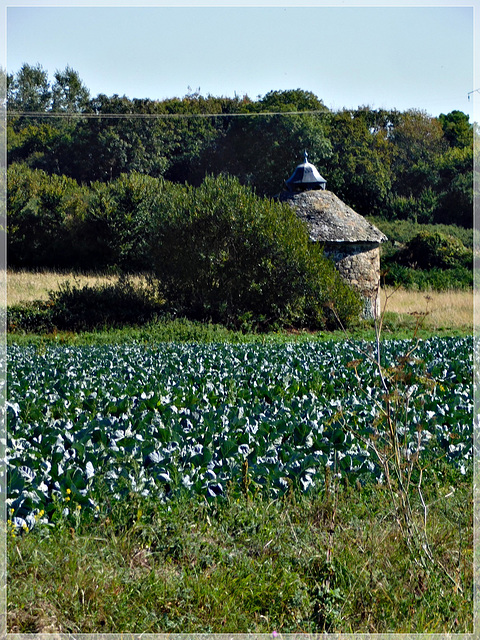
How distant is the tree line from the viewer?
144ft

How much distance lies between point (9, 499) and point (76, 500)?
445 mm

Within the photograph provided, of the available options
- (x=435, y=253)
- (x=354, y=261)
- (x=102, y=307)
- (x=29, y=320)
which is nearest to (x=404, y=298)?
(x=354, y=261)

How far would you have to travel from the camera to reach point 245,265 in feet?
66.8

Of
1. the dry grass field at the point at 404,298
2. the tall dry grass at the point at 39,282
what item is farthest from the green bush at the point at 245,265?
the tall dry grass at the point at 39,282

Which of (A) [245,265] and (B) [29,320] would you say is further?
(A) [245,265]

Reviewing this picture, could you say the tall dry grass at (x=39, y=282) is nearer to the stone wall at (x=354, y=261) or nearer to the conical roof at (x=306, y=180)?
the conical roof at (x=306, y=180)

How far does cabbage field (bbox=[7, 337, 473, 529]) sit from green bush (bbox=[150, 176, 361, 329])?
33.9 ft

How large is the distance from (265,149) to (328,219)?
914 inches

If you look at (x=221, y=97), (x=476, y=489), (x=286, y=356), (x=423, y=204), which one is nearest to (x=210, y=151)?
(x=221, y=97)

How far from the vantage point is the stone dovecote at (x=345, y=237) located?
22.1 m

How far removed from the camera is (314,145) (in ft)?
142

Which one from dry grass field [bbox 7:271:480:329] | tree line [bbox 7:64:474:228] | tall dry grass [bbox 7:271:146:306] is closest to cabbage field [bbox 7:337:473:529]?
dry grass field [bbox 7:271:480:329]

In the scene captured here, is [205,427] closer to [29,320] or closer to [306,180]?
[29,320]

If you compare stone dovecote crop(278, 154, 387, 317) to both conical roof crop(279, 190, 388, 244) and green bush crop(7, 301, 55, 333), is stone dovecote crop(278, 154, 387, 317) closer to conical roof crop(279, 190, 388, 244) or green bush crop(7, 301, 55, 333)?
conical roof crop(279, 190, 388, 244)
